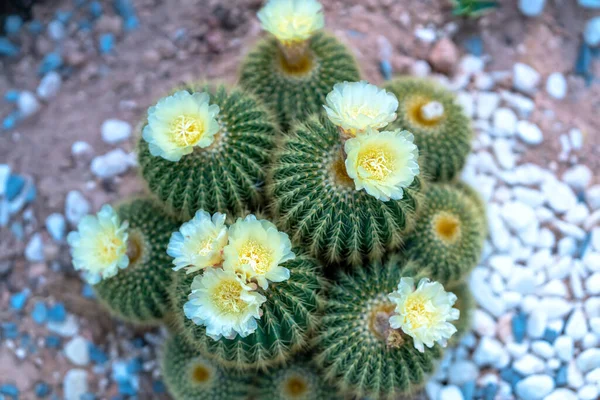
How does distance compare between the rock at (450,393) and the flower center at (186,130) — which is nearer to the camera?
the flower center at (186,130)

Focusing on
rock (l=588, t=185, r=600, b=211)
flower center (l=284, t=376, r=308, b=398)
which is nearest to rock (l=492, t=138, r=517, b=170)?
rock (l=588, t=185, r=600, b=211)

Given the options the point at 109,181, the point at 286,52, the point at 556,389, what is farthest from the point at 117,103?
the point at 556,389

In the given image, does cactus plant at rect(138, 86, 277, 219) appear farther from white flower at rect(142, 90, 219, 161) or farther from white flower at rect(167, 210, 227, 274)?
white flower at rect(167, 210, 227, 274)

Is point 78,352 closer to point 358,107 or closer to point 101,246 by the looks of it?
point 101,246

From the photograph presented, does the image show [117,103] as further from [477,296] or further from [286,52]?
[477,296]

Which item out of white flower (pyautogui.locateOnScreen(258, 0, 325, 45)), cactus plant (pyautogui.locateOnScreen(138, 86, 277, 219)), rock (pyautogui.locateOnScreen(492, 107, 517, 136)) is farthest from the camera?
rock (pyautogui.locateOnScreen(492, 107, 517, 136))

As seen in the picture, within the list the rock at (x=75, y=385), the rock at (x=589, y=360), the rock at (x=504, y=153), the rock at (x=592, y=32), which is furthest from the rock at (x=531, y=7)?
the rock at (x=75, y=385)

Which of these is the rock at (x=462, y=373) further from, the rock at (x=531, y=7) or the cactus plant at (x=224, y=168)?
the rock at (x=531, y=7)
